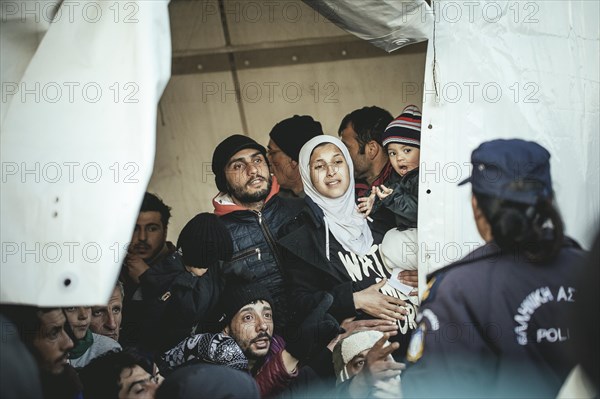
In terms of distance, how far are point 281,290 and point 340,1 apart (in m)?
1.09

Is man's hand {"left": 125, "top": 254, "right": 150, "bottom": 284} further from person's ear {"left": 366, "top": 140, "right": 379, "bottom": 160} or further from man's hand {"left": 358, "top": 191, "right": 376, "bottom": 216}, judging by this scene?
person's ear {"left": 366, "top": 140, "right": 379, "bottom": 160}

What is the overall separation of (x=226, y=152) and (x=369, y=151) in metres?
0.59

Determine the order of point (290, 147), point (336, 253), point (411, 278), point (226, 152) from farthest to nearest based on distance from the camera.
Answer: point (290, 147) → point (226, 152) → point (336, 253) → point (411, 278)

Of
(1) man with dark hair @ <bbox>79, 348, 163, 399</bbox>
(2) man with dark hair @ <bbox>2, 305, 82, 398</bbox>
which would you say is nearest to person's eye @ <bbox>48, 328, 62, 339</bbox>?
(2) man with dark hair @ <bbox>2, 305, 82, 398</bbox>

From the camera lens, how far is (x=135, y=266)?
3.69 meters

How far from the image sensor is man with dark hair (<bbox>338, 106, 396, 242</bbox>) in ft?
11.4

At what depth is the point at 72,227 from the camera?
2.71 m

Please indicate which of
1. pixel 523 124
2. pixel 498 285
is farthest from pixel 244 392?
pixel 523 124

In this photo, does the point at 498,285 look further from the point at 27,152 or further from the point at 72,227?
the point at 27,152

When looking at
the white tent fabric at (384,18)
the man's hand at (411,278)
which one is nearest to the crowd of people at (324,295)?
the man's hand at (411,278)

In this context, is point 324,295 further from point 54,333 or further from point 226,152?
point 54,333

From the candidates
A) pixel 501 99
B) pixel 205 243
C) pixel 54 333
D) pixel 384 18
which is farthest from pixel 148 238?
pixel 501 99

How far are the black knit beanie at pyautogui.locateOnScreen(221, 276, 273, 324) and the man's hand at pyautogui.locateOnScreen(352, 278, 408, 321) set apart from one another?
0.34m

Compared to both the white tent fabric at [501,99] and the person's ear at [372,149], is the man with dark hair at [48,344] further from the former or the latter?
the person's ear at [372,149]
